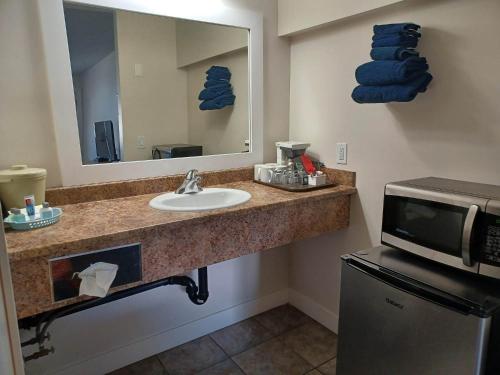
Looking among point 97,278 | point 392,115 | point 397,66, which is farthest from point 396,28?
point 97,278

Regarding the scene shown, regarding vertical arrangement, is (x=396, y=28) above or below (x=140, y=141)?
above

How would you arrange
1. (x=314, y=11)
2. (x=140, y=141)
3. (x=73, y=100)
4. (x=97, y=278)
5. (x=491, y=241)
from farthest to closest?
(x=314, y=11)
(x=140, y=141)
(x=73, y=100)
(x=97, y=278)
(x=491, y=241)

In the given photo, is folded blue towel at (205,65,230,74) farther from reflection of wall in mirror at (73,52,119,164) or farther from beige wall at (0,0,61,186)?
beige wall at (0,0,61,186)

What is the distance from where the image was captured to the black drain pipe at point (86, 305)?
1.42 m

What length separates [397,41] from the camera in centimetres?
146

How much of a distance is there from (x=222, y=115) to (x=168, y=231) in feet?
3.16

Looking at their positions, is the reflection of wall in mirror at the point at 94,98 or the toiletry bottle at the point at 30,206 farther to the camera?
the reflection of wall in mirror at the point at 94,98

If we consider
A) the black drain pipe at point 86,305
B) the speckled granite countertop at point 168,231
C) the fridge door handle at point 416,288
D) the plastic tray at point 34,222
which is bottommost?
the black drain pipe at point 86,305

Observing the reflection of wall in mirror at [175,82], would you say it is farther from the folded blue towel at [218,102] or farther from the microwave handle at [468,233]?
the microwave handle at [468,233]

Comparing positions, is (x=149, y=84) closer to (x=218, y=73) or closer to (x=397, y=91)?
(x=218, y=73)

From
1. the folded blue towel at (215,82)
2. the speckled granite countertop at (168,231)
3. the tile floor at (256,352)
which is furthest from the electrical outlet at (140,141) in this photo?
the tile floor at (256,352)

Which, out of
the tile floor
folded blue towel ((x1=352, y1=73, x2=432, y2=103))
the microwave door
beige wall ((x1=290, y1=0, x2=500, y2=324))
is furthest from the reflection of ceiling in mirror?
the tile floor

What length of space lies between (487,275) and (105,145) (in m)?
1.63

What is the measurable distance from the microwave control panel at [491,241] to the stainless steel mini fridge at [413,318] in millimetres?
105
